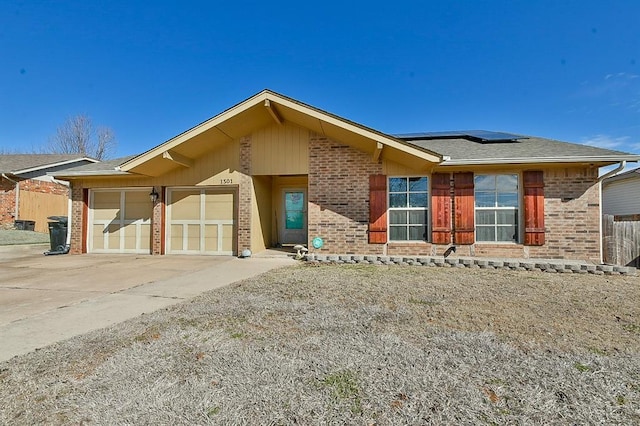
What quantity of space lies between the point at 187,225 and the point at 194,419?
337 inches

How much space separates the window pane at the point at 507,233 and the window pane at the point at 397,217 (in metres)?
2.34

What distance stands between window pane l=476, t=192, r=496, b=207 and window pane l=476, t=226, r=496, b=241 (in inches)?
23.0

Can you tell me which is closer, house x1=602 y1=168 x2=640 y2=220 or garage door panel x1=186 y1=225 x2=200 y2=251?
garage door panel x1=186 y1=225 x2=200 y2=251

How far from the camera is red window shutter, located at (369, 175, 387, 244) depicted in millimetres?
8234

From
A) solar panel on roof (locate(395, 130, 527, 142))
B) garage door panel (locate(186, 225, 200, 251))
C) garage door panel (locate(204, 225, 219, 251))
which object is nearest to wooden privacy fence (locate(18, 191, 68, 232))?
garage door panel (locate(186, 225, 200, 251))

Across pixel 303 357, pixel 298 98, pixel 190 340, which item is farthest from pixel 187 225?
pixel 303 357

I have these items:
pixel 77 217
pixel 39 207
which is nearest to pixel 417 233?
pixel 77 217

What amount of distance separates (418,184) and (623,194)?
537 inches

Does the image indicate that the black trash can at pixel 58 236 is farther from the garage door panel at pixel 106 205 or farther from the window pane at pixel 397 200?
the window pane at pixel 397 200

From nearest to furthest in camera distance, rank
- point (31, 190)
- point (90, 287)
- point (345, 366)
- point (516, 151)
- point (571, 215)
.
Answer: point (345, 366), point (90, 287), point (571, 215), point (516, 151), point (31, 190)

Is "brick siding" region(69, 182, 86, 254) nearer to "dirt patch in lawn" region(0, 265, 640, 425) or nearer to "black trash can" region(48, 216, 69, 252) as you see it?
"black trash can" region(48, 216, 69, 252)

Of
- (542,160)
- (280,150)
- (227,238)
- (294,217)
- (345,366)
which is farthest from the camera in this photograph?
(294,217)

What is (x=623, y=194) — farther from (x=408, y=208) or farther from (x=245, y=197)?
(x=245, y=197)

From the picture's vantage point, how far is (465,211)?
25.8ft
